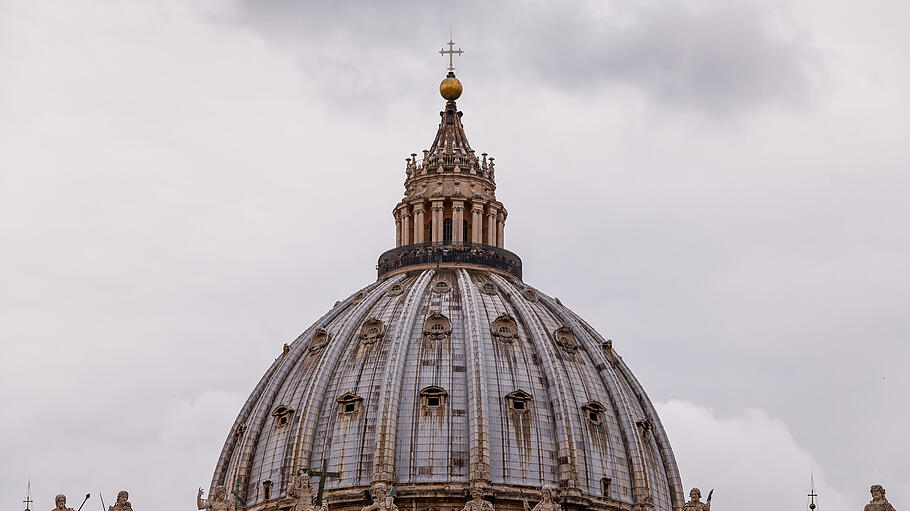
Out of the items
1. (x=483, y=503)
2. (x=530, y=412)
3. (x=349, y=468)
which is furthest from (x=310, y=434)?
(x=483, y=503)

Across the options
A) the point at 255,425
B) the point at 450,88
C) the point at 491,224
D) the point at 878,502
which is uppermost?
the point at 450,88

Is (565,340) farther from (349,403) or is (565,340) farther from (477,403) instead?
(349,403)

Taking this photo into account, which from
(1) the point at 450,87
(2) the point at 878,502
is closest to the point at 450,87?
(1) the point at 450,87

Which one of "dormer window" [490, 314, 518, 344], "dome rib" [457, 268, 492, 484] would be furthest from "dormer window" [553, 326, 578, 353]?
"dome rib" [457, 268, 492, 484]

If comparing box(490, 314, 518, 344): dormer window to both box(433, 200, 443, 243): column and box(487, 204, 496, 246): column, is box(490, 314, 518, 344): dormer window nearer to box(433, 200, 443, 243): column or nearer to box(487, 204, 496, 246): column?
box(433, 200, 443, 243): column

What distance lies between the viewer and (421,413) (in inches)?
4247

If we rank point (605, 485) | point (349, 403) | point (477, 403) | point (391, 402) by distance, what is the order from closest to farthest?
point (477, 403)
point (391, 402)
point (605, 485)
point (349, 403)

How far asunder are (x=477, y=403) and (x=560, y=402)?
400cm

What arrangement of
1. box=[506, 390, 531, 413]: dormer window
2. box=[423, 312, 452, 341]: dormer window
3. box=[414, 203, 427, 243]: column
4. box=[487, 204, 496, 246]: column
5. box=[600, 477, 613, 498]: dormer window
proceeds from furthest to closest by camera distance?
box=[487, 204, 496, 246]: column → box=[414, 203, 427, 243]: column → box=[423, 312, 452, 341]: dormer window → box=[600, 477, 613, 498]: dormer window → box=[506, 390, 531, 413]: dormer window

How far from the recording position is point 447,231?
118812 millimetres

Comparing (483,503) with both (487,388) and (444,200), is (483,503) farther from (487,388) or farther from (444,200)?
(444,200)

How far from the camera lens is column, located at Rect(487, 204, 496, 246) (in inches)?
4683

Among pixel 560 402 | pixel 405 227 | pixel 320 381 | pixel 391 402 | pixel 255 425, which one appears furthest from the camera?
pixel 405 227

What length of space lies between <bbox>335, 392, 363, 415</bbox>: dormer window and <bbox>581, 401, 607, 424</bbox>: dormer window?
10.3m
